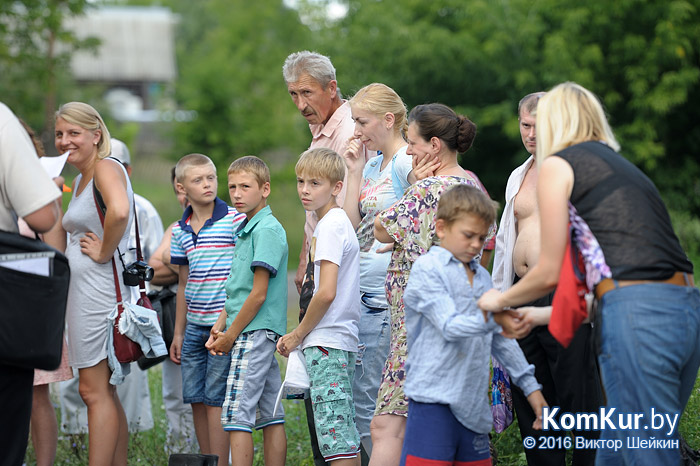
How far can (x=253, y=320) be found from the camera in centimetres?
462

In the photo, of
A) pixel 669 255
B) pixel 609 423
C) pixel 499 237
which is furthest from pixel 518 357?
pixel 499 237

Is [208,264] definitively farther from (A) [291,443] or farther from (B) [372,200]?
(A) [291,443]

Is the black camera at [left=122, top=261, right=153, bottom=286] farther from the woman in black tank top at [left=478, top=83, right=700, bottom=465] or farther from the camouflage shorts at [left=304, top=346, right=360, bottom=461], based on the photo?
the woman in black tank top at [left=478, top=83, right=700, bottom=465]

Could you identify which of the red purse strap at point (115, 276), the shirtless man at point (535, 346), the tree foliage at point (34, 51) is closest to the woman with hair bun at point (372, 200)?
the shirtless man at point (535, 346)

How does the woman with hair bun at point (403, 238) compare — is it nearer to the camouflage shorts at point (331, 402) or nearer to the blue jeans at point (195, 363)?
the camouflage shorts at point (331, 402)

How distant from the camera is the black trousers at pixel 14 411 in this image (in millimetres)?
3561

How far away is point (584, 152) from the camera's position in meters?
3.24

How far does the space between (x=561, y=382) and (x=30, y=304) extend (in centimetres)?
251

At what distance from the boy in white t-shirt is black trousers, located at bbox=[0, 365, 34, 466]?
49.6 inches

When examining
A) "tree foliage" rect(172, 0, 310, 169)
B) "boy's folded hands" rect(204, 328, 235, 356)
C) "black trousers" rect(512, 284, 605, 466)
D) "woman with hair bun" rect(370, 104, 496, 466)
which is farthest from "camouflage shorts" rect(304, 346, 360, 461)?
"tree foliage" rect(172, 0, 310, 169)

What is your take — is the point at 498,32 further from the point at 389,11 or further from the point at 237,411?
the point at 237,411

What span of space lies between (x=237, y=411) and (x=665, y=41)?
12317 mm

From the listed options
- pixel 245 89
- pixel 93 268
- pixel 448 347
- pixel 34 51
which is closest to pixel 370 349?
pixel 448 347

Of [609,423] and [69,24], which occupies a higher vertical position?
[69,24]
